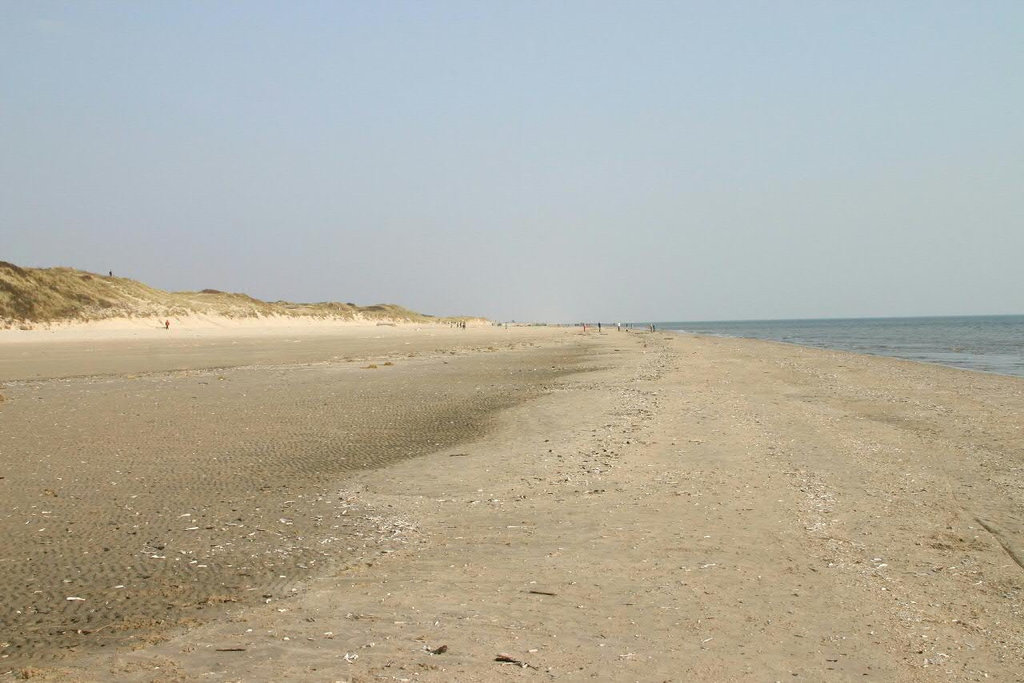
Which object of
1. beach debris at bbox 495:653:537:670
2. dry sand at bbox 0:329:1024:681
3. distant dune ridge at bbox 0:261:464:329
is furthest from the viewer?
distant dune ridge at bbox 0:261:464:329

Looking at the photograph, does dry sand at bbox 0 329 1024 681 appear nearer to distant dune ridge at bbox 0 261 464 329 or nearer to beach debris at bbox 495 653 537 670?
beach debris at bbox 495 653 537 670

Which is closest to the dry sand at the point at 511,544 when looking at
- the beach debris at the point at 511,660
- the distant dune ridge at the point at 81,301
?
the beach debris at the point at 511,660

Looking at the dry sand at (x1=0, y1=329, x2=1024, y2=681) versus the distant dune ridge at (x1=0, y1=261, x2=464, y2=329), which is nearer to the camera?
the dry sand at (x1=0, y1=329, x2=1024, y2=681)

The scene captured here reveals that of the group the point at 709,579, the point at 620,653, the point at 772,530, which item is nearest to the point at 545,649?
the point at 620,653

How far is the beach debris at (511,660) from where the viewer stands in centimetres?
511

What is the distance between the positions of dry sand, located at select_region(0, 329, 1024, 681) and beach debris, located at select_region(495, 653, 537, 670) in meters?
0.02

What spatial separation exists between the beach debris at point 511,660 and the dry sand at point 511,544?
0.02 meters

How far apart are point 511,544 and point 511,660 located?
2.73 metres

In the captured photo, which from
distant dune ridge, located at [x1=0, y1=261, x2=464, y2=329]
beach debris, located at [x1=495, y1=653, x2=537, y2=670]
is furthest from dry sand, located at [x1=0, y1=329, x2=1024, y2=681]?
distant dune ridge, located at [x1=0, y1=261, x2=464, y2=329]

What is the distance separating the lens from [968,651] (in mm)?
5422

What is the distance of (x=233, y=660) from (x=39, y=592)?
2.49m

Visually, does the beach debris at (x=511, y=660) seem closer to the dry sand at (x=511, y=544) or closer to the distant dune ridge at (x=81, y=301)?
the dry sand at (x=511, y=544)

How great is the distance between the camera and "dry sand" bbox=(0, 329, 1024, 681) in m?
5.34

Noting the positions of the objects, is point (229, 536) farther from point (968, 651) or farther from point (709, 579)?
point (968, 651)
